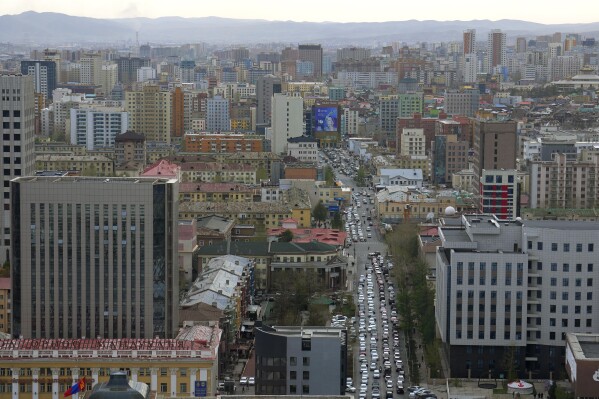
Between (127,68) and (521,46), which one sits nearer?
(127,68)

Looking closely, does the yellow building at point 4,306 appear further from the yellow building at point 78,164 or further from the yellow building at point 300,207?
the yellow building at point 78,164

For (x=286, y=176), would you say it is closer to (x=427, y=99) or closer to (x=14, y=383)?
(x=14, y=383)

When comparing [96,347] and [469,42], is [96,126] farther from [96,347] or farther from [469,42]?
[469,42]

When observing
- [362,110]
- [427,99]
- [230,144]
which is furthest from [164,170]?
[427,99]

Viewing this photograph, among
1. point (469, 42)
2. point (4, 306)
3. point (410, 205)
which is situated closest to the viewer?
point (4, 306)

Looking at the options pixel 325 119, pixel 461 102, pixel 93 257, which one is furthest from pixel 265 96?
pixel 93 257

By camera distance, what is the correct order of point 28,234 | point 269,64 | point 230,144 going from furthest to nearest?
point 269,64 → point 230,144 → point 28,234

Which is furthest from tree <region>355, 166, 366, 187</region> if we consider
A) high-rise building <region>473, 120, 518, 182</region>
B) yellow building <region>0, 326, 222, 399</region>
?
yellow building <region>0, 326, 222, 399</region>
